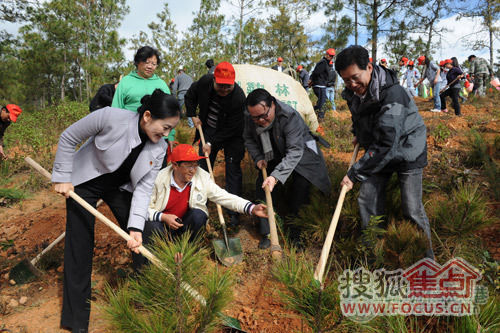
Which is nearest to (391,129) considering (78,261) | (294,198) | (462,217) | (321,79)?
(462,217)

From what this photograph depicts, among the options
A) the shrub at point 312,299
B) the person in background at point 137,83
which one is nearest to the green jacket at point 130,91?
the person in background at point 137,83

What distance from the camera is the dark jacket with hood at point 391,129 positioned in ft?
7.16

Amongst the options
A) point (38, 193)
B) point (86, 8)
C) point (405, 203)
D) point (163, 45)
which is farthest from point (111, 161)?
point (86, 8)

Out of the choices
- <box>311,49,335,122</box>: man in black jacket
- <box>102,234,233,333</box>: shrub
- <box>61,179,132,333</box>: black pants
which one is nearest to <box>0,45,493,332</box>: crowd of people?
<box>61,179,132,333</box>: black pants

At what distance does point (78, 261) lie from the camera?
2100mm

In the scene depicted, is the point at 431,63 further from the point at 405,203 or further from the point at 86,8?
the point at 86,8

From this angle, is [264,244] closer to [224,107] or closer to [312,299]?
[224,107]

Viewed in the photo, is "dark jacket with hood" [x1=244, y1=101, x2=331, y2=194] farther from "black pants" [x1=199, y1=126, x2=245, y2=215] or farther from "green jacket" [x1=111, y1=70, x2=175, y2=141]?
"green jacket" [x1=111, y1=70, x2=175, y2=141]

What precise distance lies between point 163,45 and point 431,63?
9169 millimetres

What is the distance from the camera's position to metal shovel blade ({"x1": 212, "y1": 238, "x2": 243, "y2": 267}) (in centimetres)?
295

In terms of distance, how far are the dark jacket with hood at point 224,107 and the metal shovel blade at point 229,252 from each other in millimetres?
1217

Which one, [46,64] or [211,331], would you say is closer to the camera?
[211,331]

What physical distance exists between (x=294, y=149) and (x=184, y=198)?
115 centimetres

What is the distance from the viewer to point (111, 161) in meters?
2.09
